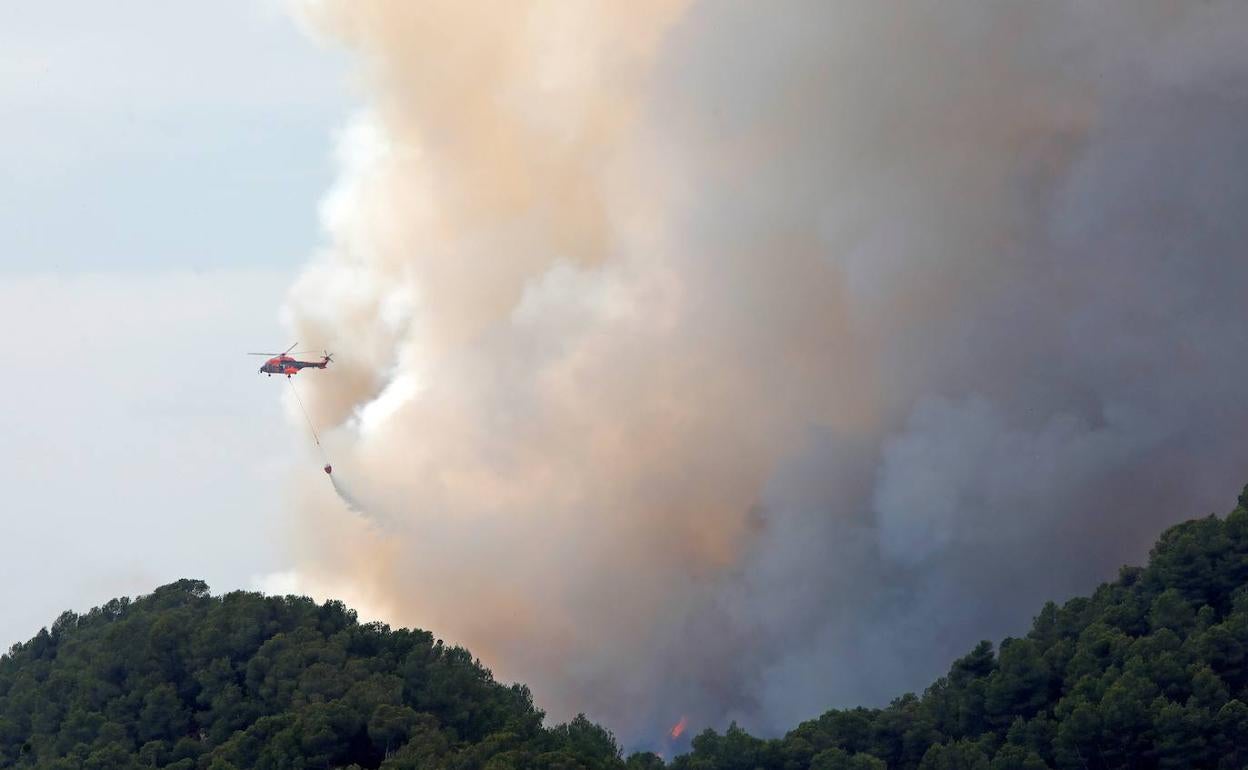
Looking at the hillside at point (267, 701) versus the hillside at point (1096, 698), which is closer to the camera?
the hillside at point (267, 701)

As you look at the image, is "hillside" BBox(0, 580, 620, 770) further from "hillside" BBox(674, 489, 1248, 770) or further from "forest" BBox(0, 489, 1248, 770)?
"hillside" BBox(674, 489, 1248, 770)

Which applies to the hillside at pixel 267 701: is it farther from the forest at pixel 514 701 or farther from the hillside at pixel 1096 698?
the hillside at pixel 1096 698

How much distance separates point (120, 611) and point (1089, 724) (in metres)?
38.6

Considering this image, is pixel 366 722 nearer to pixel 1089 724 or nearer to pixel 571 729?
pixel 571 729

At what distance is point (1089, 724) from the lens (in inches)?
3103

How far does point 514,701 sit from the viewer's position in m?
85.4

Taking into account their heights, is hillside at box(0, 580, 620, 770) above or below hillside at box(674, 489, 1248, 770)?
above

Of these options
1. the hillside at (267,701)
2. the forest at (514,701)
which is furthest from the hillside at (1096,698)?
the hillside at (267,701)

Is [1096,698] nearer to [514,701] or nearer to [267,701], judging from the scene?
[514,701]

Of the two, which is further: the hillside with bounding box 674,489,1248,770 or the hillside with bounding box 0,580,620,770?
the hillside with bounding box 674,489,1248,770

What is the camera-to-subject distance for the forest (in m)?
77.6

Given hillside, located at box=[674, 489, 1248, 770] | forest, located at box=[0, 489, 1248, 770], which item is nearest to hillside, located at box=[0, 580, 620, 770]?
forest, located at box=[0, 489, 1248, 770]

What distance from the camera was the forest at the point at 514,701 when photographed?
7756 cm

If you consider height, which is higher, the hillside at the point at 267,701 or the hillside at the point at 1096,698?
the hillside at the point at 267,701
